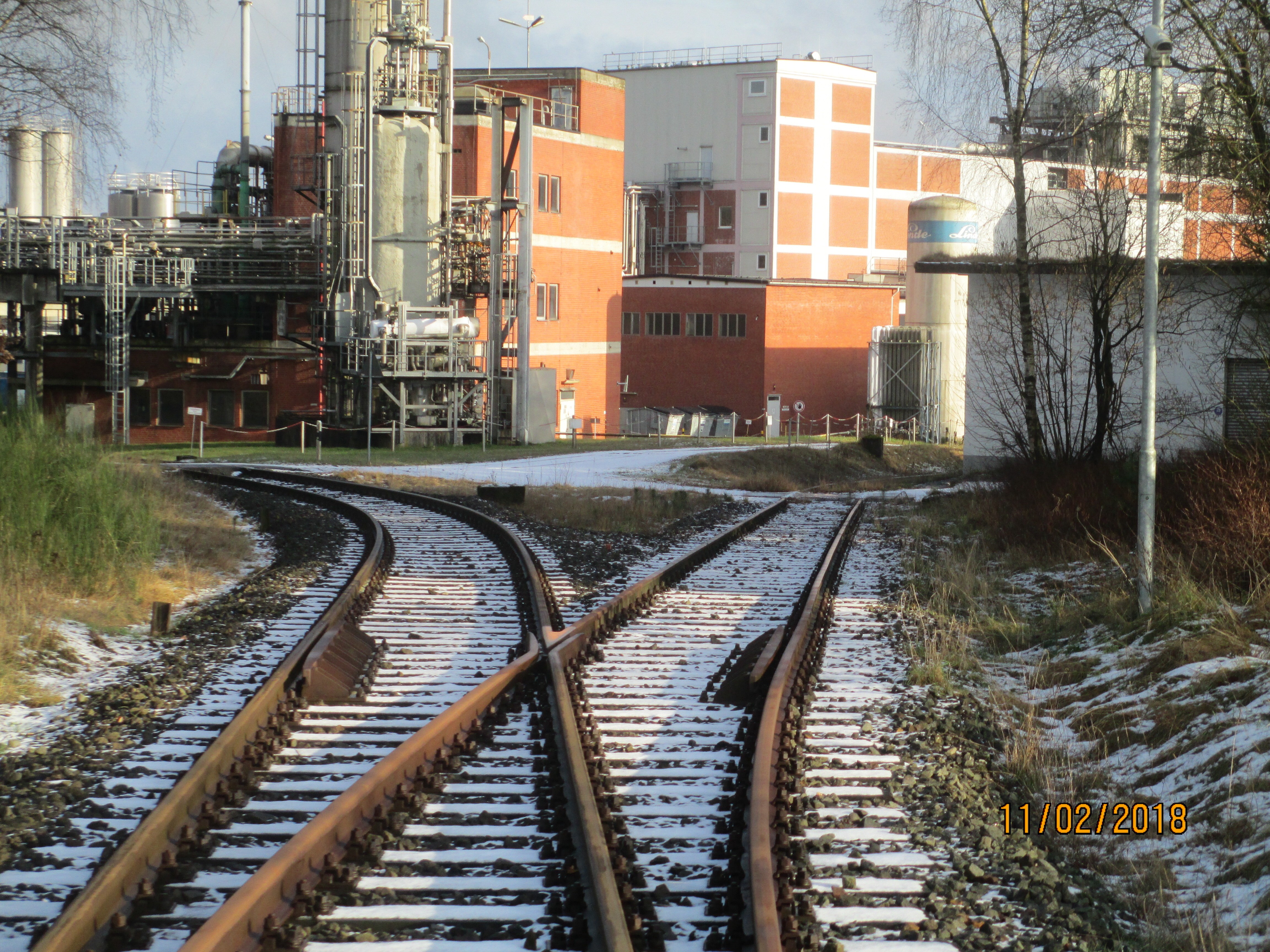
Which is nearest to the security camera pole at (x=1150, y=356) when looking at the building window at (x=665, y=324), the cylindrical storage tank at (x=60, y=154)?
the cylindrical storage tank at (x=60, y=154)

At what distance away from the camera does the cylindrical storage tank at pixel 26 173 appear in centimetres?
1170

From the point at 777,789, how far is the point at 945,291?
4930 centimetres

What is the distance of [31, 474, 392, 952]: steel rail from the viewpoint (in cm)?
436

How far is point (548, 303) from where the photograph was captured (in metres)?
44.8

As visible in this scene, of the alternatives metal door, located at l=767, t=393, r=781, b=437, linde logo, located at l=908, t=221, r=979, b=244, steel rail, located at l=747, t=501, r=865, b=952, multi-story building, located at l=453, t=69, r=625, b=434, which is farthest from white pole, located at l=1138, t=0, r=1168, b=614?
linde logo, located at l=908, t=221, r=979, b=244

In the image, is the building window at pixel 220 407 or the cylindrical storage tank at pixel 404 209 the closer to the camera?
the cylindrical storage tank at pixel 404 209

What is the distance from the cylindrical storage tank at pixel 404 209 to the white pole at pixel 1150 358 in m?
27.9

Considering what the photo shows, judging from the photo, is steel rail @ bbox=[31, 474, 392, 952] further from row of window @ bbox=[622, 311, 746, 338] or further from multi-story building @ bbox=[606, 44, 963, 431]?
multi-story building @ bbox=[606, 44, 963, 431]

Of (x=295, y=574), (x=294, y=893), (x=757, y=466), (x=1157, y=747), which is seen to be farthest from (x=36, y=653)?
(x=757, y=466)

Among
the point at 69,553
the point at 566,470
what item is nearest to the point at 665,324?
the point at 566,470

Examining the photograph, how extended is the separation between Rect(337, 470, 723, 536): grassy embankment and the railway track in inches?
289

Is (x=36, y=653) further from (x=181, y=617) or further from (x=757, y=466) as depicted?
(x=757, y=466)

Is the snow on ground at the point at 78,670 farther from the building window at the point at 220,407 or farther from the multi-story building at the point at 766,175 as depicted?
the multi-story building at the point at 766,175
